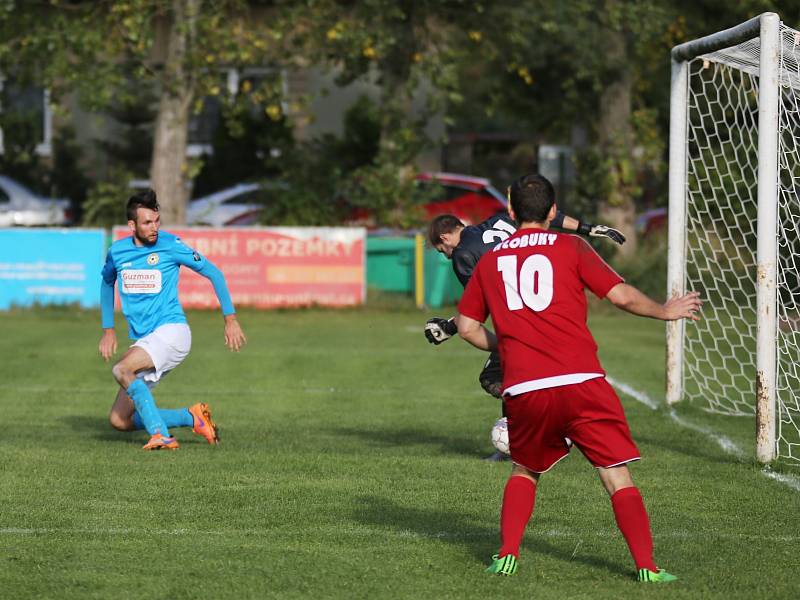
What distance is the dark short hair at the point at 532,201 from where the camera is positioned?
19.4ft

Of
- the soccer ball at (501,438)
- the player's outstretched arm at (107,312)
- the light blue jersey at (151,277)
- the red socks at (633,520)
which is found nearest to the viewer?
the red socks at (633,520)

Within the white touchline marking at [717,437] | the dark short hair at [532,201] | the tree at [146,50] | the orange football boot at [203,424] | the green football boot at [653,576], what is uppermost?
the tree at [146,50]

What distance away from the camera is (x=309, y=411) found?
12.4 metres

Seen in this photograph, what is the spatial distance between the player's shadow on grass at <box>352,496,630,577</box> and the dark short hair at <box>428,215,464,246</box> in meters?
1.73

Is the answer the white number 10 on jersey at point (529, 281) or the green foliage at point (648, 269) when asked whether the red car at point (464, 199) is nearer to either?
the green foliage at point (648, 269)

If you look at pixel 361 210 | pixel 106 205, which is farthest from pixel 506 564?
pixel 106 205

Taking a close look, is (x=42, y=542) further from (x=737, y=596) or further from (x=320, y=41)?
(x=320, y=41)

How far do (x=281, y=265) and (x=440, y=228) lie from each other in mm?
13444

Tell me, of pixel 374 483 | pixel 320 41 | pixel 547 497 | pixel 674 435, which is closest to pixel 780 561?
pixel 547 497

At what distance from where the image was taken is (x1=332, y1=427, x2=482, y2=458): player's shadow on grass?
10000 mm

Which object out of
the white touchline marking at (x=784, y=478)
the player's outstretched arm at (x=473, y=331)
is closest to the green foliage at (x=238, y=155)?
the white touchline marking at (x=784, y=478)

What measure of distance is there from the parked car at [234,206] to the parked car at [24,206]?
108 inches

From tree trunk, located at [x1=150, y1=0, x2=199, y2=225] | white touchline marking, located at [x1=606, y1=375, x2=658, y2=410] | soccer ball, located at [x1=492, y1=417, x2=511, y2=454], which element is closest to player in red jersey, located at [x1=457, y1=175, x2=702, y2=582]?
soccer ball, located at [x1=492, y1=417, x2=511, y2=454]

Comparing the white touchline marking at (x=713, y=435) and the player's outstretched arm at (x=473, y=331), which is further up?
the player's outstretched arm at (x=473, y=331)
